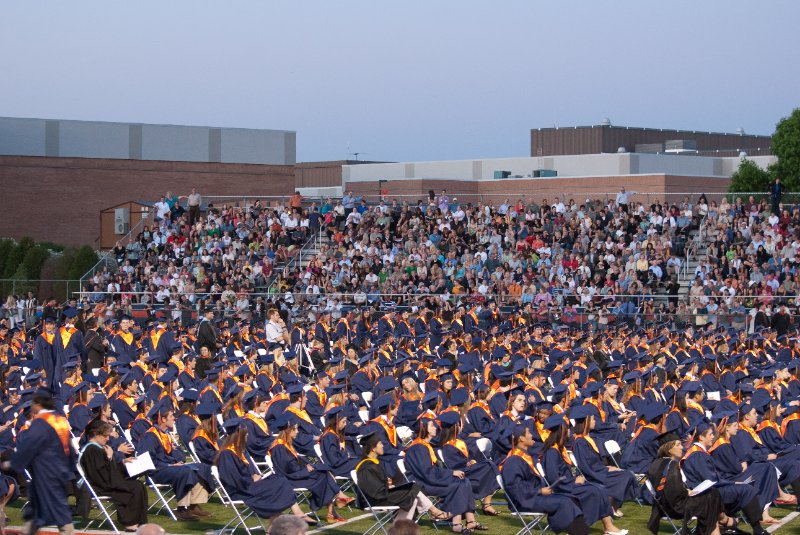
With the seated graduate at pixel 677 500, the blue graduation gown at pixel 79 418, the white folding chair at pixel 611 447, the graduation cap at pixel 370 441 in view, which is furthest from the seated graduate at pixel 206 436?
the seated graduate at pixel 677 500

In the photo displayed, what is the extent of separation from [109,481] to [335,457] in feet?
7.75

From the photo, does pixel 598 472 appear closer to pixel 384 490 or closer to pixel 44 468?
pixel 384 490

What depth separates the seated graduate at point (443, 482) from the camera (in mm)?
11555

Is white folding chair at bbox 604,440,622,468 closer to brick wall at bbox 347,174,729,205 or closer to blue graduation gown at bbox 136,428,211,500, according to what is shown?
blue graduation gown at bbox 136,428,211,500

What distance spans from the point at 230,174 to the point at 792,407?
129ft

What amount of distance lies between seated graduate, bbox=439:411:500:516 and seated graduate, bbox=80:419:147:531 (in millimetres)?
3149

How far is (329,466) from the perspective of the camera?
12562mm

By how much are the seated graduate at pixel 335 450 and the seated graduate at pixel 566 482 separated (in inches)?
83.1

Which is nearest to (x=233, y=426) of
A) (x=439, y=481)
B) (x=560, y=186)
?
(x=439, y=481)

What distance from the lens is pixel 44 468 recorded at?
9.64m

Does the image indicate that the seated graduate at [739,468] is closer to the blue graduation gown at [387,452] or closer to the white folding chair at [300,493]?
the blue graduation gown at [387,452]

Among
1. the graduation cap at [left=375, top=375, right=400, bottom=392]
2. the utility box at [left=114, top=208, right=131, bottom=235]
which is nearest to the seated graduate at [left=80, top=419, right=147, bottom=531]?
the graduation cap at [left=375, top=375, right=400, bottom=392]

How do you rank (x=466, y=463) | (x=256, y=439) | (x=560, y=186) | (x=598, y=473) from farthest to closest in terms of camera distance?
1. (x=560, y=186)
2. (x=256, y=439)
3. (x=466, y=463)
4. (x=598, y=473)

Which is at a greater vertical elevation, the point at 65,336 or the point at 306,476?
the point at 65,336
